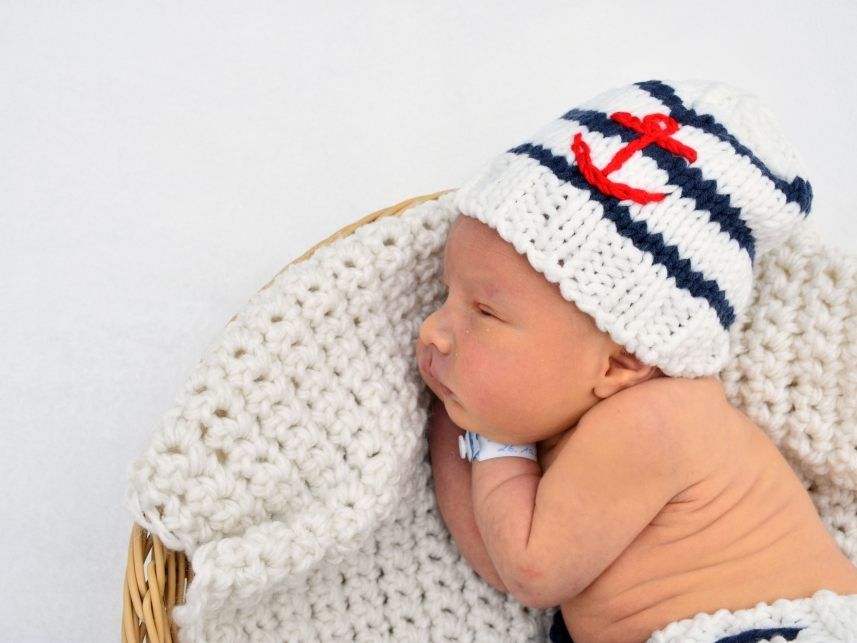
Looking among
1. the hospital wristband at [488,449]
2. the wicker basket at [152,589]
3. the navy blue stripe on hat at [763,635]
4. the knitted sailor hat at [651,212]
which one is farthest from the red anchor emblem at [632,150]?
the wicker basket at [152,589]

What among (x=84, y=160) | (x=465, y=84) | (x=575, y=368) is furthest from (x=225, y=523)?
(x=465, y=84)

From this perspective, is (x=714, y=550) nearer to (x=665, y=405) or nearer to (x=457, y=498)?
(x=665, y=405)

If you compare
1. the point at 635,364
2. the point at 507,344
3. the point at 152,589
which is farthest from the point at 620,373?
the point at 152,589

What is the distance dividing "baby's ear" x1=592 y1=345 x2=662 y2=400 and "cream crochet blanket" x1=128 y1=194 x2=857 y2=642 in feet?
0.90

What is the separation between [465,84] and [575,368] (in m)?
0.92

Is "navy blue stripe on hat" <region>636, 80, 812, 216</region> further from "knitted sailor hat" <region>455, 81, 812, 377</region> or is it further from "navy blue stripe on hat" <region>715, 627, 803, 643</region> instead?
"navy blue stripe on hat" <region>715, 627, 803, 643</region>

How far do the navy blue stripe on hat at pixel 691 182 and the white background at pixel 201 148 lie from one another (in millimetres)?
705

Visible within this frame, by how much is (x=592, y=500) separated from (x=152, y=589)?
531mm

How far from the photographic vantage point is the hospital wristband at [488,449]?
1.23 m

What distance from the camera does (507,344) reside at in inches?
43.9

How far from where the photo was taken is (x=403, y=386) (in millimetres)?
1293

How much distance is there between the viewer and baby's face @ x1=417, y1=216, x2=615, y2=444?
3.59 feet

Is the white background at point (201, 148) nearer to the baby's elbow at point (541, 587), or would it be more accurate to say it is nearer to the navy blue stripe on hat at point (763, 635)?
the baby's elbow at point (541, 587)

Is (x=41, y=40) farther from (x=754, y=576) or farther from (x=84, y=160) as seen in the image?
(x=754, y=576)
